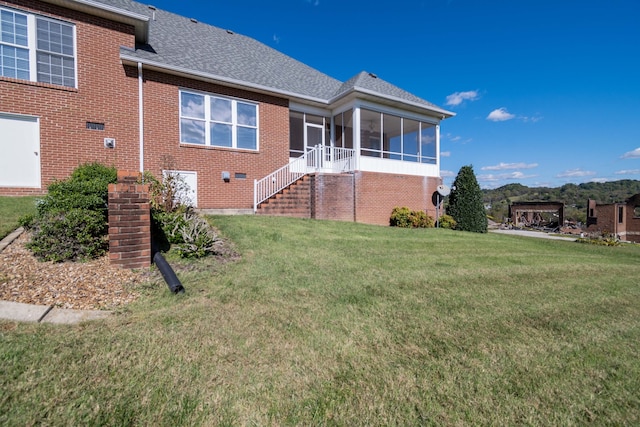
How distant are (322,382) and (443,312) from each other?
189cm

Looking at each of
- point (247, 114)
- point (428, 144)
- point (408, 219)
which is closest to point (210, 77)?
point (247, 114)

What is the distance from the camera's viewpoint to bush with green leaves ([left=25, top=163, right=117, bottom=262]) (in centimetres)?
405

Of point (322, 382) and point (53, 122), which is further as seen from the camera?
point (53, 122)

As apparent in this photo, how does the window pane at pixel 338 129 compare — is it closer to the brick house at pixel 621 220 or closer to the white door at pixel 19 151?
the white door at pixel 19 151

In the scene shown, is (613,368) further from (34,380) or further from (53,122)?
(53,122)

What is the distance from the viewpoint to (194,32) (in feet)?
42.8

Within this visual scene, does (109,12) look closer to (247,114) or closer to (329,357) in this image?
(247,114)

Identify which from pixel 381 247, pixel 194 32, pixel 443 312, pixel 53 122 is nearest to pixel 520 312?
pixel 443 312

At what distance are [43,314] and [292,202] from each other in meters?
8.36

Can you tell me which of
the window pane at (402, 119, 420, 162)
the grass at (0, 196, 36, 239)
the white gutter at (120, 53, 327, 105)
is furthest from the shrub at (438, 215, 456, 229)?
the grass at (0, 196, 36, 239)

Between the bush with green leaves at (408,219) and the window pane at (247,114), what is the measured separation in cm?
661

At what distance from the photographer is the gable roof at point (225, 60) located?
369 inches

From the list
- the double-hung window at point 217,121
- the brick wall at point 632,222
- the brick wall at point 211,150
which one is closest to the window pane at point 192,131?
the double-hung window at point 217,121

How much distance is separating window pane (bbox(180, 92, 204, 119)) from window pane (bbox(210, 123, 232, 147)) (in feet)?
1.83
